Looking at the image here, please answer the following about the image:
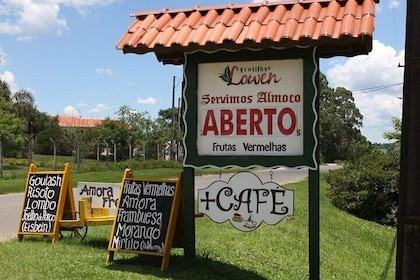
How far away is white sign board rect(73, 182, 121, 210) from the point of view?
814 cm

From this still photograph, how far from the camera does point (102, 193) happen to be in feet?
27.1

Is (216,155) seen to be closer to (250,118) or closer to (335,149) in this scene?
(250,118)

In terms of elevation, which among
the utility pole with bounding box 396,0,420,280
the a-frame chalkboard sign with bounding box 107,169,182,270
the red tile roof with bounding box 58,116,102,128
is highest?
the red tile roof with bounding box 58,116,102,128

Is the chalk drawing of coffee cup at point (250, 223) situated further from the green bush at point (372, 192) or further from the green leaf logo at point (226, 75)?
the green bush at point (372, 192)

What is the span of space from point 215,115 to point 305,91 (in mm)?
1112

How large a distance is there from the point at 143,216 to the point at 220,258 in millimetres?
1459

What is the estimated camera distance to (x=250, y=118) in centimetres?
624

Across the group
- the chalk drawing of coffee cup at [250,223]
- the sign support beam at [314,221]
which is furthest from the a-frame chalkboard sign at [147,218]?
the sign support beam at [314,221]

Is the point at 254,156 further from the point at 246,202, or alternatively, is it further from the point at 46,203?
the point at 46,203

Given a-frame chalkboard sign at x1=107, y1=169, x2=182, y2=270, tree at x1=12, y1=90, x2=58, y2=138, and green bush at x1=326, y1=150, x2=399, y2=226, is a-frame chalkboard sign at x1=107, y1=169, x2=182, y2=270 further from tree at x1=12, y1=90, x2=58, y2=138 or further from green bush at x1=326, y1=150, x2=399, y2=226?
tree at x1=12, y1=90, x2=58, y2=138

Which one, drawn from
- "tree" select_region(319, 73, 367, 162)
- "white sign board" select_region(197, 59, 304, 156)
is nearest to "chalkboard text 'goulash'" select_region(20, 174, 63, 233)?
"white sign board" select_region(197, 59, 304, 156)

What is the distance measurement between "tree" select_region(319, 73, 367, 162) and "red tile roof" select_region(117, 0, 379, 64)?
245ft

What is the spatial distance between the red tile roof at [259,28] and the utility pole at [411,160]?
2.51 meters

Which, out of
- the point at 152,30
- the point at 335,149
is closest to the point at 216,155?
the point at 152,30
